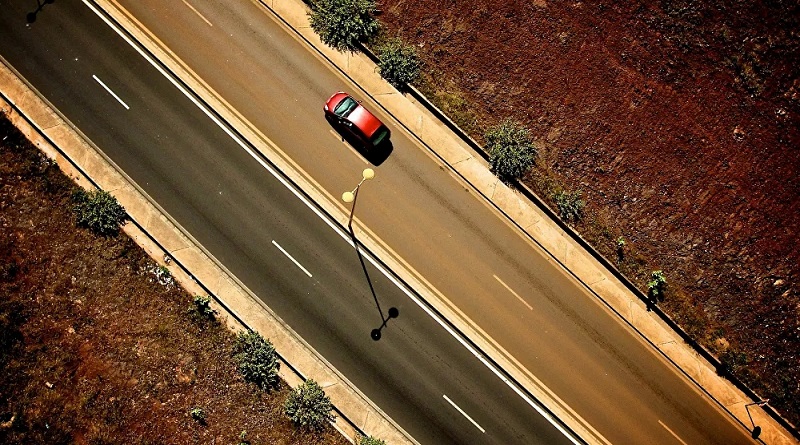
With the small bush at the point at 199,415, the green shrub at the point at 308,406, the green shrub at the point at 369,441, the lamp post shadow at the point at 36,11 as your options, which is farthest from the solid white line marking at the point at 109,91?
the green shrub at the point at 369,441

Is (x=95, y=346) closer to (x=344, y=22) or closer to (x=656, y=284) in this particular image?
(x=344, y=22)


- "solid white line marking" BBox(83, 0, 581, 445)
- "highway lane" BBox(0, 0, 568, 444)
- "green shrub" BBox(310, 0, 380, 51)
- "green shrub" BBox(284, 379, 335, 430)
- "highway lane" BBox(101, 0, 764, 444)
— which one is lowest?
"green shrub" BBox(284, 379, 335, 430)

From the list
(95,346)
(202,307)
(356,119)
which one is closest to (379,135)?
(356,119)

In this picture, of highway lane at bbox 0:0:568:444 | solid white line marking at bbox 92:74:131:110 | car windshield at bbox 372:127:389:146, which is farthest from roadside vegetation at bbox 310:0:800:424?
solid white line marking at bbox 92:74:131:110

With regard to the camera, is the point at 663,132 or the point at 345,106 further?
the point at 663,132

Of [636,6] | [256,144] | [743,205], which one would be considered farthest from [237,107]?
[743,205]

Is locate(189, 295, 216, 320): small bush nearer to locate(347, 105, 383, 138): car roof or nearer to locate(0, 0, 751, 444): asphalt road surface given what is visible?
locate(0, 0, 751, 444): asphalt road surface
